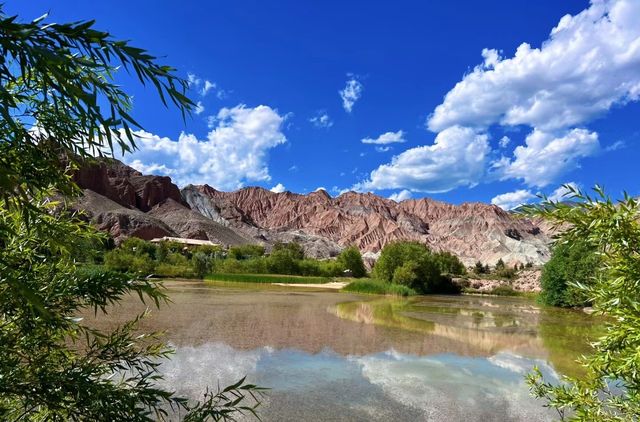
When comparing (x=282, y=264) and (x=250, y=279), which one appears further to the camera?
(x=282, y=264)

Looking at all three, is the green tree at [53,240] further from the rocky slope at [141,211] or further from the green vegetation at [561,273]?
the rocky slope at [141,211]

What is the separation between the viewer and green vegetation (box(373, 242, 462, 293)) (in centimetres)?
5550

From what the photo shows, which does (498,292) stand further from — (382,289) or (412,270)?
(382,289)

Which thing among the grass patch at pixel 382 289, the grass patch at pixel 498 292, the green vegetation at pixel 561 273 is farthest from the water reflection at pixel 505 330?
the grass patch at pixel 498 292

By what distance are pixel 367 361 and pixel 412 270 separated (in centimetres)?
4228

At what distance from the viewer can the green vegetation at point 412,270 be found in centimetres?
5550

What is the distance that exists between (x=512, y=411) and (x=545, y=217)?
8.91 meters

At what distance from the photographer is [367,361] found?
576 inches

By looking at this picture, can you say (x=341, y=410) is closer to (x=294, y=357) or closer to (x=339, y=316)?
(x=294, y=357)

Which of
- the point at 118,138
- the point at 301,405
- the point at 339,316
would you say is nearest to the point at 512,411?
the point at 301,405

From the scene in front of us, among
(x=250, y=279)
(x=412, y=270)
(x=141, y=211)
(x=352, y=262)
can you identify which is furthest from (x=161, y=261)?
(x=141, y=211)

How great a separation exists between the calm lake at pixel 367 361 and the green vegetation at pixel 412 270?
2816 cm

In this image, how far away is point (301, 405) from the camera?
384 inches

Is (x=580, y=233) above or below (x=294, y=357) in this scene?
above
